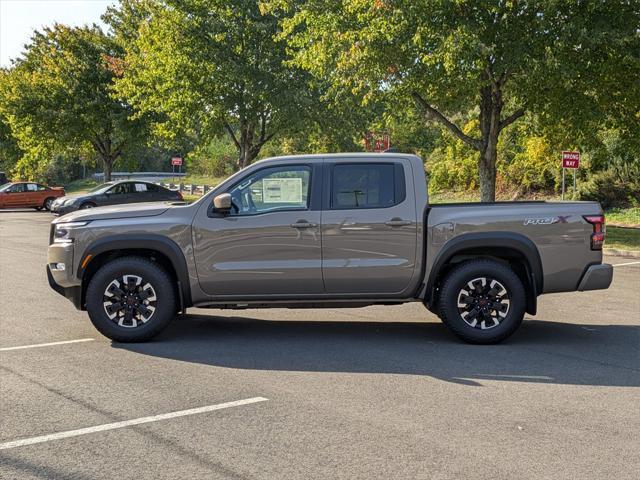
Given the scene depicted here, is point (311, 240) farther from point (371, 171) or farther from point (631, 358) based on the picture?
point (631, 358)

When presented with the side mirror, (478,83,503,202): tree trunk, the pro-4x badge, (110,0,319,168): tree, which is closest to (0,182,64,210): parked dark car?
(110,0,319,168): tree

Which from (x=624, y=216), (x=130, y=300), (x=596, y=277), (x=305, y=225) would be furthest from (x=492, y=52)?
(x=624, y=216)

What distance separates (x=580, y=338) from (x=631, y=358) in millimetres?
918

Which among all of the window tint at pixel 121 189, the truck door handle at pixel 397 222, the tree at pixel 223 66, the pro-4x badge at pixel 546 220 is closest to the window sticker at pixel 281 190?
the truck door handle at pixel 397 222

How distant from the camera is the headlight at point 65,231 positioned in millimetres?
7340

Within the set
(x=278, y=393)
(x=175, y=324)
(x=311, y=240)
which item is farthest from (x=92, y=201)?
(x=278, y=393)

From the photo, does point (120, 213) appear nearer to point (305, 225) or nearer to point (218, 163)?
point (305, 225)

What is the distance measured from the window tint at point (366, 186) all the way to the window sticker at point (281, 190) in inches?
14.0

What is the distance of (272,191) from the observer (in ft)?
24.3

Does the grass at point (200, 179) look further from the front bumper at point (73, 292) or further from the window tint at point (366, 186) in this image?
the window tint at point (366, 186)

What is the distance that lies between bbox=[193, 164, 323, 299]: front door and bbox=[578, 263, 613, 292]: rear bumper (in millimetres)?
2667

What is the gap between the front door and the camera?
7246mm

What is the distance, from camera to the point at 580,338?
7707 mm

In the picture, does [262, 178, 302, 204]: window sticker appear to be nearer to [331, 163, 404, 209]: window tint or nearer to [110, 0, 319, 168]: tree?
[331, 163, 404, 209]: window tint
